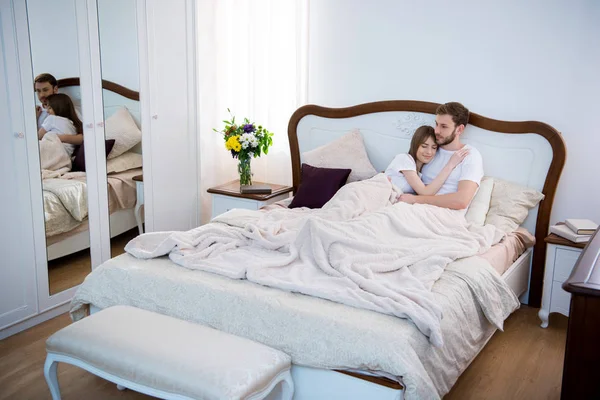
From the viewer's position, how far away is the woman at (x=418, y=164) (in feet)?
11.2

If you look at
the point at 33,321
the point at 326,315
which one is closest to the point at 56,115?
the point at 33,321

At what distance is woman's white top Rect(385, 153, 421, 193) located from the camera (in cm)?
351

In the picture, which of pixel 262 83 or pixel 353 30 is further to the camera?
pixel 262 83

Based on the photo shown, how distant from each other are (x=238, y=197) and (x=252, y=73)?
1.03m

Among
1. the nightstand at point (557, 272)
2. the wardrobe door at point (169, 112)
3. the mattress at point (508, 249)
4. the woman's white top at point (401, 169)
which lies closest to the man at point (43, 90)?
the wardrobe door at point (169, 112)

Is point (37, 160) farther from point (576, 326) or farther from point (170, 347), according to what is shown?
point (576, 326)

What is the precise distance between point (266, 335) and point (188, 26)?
103 inches

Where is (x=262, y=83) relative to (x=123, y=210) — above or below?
above

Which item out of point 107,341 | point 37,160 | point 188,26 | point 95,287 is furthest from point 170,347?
point 188,26

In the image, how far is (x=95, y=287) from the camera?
2576mm

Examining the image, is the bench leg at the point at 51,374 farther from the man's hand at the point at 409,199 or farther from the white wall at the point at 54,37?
the man's hand at the point at 409,199

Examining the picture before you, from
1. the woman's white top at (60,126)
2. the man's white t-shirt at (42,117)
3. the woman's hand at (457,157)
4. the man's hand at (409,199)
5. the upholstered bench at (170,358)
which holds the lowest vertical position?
the upholstered bench at (170,358)

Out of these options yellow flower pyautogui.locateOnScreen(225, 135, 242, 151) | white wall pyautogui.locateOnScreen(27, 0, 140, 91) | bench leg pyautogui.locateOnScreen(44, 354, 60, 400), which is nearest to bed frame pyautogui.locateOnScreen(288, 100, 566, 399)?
yellow flower pyautogui.locateOnScreen(225, 135, 242, 151)

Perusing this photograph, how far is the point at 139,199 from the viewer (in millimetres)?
3711
